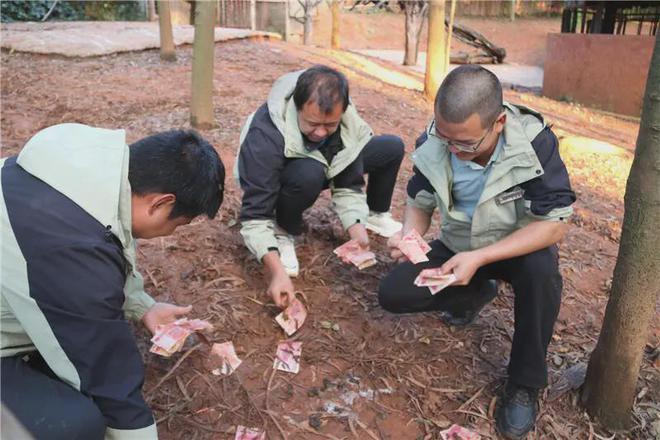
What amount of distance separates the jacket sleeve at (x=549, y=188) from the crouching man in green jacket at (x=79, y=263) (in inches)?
47.9

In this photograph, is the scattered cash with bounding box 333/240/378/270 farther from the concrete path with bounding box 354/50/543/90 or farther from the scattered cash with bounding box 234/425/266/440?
the concrete path with bounding box 354/50/543/90

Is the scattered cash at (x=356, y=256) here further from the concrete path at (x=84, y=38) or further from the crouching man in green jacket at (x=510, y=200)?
the concrete path at (x=84, y=38)

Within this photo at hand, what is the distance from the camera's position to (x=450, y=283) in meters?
2.16

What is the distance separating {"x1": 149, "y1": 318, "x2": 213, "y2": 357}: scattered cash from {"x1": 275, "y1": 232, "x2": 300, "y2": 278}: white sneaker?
2.40 feet

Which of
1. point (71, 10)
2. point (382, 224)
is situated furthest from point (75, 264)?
point (71, 10)

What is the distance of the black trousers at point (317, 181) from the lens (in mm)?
2799

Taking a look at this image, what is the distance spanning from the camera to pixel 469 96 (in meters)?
1.96

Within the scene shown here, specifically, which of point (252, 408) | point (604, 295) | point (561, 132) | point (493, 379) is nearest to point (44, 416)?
point (252, 408)

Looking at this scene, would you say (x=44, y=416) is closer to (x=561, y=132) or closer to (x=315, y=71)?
(x=315, y=71)

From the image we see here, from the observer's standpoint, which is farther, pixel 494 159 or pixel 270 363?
pixel 270 363

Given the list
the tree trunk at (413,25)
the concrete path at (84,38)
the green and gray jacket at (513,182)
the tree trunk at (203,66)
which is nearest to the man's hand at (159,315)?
the green and gray jacket at (513,182)

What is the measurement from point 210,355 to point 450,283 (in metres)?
1.05

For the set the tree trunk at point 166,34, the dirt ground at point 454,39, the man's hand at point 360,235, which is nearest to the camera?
the man's hand at point 360,235

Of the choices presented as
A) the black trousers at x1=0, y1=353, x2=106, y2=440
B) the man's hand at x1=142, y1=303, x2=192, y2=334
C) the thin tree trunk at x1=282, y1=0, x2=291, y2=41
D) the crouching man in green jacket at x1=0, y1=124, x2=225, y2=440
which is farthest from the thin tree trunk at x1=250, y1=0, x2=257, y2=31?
the black trousers at x1=0, y1=353, x2=106, y2=440
